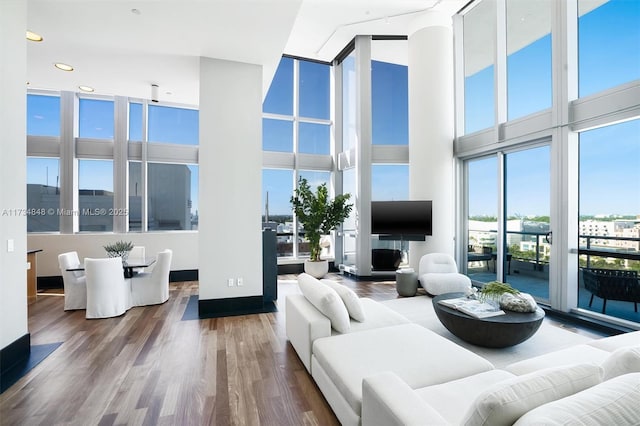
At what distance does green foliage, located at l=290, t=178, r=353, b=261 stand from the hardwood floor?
277cm

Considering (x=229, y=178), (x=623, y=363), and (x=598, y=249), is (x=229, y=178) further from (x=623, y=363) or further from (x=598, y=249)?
(x=598, y=249)

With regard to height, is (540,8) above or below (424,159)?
above

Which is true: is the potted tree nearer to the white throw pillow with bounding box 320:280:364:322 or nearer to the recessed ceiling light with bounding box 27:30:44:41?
the white throw pillow with bounding box 320:280:364:322

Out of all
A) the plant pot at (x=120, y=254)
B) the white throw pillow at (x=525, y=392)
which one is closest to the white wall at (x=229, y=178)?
the plant pot at (x=120, y=254)

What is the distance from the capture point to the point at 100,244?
6012 mm

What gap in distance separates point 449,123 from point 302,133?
3.45 metres

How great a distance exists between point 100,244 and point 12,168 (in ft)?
12.7

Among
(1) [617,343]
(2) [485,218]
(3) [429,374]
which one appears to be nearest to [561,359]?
(1) [617,343]

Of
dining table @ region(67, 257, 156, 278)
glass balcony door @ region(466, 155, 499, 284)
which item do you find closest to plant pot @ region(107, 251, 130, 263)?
dining table @ region(67, 257, 156, 278)

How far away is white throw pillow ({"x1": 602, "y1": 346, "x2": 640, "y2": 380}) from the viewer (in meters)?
1.29

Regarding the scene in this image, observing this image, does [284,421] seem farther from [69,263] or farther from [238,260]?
[69,263]

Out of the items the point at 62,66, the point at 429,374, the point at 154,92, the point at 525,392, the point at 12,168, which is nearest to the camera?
the point at 525,392

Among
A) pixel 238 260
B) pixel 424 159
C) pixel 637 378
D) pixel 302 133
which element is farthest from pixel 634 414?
pixel 302 133

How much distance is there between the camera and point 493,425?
38.6 inches
